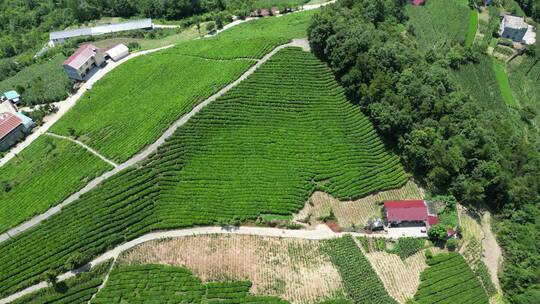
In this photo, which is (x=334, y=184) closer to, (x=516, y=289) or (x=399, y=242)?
(x=399, y=242)

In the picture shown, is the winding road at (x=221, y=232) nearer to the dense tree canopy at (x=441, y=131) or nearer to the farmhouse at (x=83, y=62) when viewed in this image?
the dense tree canopy at (x=441, y=131)

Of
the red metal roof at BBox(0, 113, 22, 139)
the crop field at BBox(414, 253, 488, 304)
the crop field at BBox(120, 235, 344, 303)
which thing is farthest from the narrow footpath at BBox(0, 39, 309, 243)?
the crop field at BBox(414, 253, 488, 304)

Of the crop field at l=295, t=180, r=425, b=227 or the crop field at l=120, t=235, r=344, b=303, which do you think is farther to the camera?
the crop field at l=295, t=180, r=425, b=227

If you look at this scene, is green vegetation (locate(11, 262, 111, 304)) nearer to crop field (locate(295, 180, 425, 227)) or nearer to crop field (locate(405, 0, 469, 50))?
crop field (locate(295, 180, 425, 227))

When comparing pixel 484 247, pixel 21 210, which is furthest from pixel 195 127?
pixel 484 247

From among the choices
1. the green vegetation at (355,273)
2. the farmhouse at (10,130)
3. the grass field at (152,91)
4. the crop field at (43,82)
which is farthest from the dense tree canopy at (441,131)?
the farmhouse at (10,130)

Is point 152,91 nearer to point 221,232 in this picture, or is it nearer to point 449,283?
point 221,232
